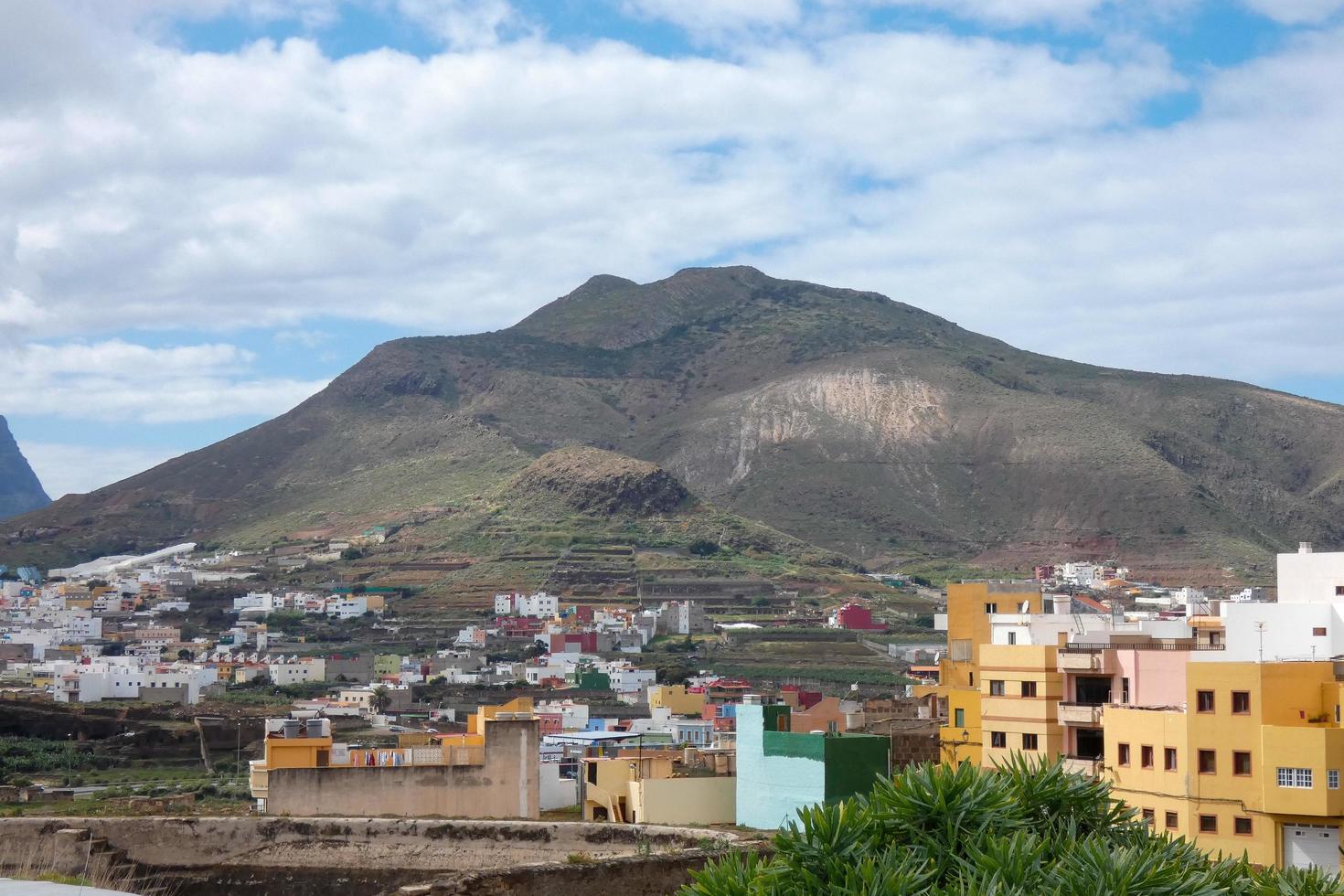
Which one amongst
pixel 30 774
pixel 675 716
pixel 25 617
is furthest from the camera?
pixel 25 617

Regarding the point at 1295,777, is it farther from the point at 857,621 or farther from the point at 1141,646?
the point at 857,621

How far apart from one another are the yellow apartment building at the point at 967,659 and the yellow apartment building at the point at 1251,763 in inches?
201

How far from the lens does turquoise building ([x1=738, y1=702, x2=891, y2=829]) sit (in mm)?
25578

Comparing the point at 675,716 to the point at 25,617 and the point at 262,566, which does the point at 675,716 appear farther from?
the point at 262,566

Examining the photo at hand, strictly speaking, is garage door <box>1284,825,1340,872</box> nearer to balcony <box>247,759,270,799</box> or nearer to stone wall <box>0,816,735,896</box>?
stone wall <box>0,816,735,896</box>

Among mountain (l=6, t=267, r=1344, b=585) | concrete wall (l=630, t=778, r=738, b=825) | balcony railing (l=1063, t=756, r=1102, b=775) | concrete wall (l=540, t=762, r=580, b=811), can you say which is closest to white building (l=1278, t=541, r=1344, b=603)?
balcony railing (l=1063, t=756, r=1102, b=775)

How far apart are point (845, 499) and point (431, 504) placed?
37.5m

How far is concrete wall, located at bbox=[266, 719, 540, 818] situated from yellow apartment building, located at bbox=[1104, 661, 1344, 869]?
10032 mm

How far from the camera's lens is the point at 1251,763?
64.7ft

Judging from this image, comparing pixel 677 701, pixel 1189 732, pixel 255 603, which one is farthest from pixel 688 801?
pixel 255 603

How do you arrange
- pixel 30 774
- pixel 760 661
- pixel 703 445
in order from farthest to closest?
pixel 703 445, pixel 760 661, pixel 30 774

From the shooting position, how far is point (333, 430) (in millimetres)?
177750

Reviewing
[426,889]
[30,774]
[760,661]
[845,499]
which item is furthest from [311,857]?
[845,499]

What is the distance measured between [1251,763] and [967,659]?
11585 mm
